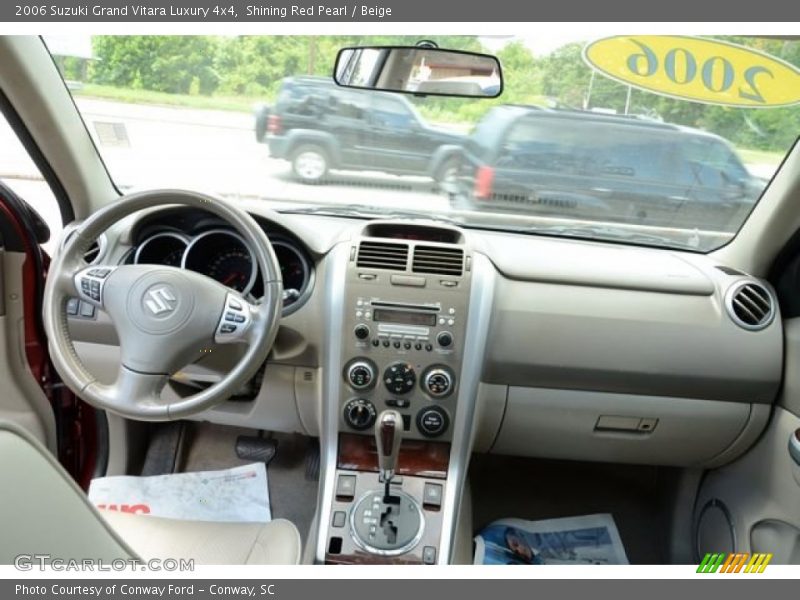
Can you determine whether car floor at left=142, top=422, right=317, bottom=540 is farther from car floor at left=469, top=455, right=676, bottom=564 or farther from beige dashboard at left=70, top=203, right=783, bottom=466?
car floor at left=469, top=455, right=676, bottom=564

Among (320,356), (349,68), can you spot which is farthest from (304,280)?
(349,68)

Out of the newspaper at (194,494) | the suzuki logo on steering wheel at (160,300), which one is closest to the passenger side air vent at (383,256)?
the suzuki logo on steering wheel at (160,300)

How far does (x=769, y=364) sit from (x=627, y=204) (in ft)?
2.39

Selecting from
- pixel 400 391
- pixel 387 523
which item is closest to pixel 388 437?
pixel 400 391

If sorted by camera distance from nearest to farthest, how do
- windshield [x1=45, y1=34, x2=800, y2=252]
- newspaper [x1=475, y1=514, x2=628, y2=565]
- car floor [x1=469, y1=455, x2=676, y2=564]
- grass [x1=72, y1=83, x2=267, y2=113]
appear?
windshield [x1=45, y1=34, x2=800, y2=252], newspaper [x1=475, y1=514, x2=628, y2=565], grass [x1=72, y1=83, x2=267, y2=113], car floor [x1=469, y1=455, x2=676, y2=564]

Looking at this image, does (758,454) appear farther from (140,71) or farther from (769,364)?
(140,71)

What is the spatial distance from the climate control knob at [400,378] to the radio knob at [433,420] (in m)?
0.09

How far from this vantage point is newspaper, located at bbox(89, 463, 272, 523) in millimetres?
2141

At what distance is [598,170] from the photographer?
2.26 metres

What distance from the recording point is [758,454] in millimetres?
1977

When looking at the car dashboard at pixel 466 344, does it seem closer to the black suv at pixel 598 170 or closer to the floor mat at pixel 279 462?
the black suv at pixel 598 170

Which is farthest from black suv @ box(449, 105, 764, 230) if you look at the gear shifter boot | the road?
the gear shifter boot

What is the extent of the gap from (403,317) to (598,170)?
1.00m

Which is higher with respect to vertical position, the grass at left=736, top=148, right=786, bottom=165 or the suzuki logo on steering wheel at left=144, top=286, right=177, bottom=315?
the grass at left=736, top=148, right=786, bottom=165
